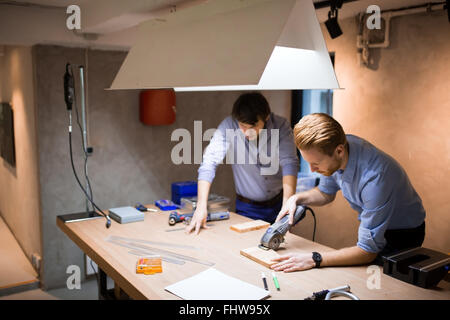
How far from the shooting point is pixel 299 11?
1535 millimetres

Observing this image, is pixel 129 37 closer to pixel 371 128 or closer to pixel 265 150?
pixel 265 150

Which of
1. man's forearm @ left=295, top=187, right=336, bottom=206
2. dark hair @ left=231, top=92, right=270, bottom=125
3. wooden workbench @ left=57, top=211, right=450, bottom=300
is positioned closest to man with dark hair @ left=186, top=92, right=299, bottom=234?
dark hair @ left=231, top=92, right=270, bottom=125

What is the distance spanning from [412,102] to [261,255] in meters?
1.92

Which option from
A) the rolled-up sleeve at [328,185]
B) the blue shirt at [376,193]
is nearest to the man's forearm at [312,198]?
the rolled-up sleeve at [328,185]

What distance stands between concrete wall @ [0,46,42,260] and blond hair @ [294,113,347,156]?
2680 mm

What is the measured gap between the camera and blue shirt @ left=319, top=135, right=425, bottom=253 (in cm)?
164

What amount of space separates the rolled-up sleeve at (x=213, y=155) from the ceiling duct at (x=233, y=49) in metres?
0.82

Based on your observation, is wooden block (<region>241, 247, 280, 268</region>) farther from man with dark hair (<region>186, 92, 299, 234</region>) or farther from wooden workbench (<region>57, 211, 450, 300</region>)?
man with dark hair (<region>186, 92, 299, 234</region>)

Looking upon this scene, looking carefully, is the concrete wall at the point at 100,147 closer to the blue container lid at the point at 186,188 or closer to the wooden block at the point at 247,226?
the blue container lid at the point at 186,188

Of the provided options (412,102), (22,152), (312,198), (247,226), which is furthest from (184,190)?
(22,152)

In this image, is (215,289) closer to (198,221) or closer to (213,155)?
(198,221)

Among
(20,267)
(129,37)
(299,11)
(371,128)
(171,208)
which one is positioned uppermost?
(129,37)

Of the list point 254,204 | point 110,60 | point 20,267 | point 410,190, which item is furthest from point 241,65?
point 20,267

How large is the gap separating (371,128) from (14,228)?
13.7 feet
